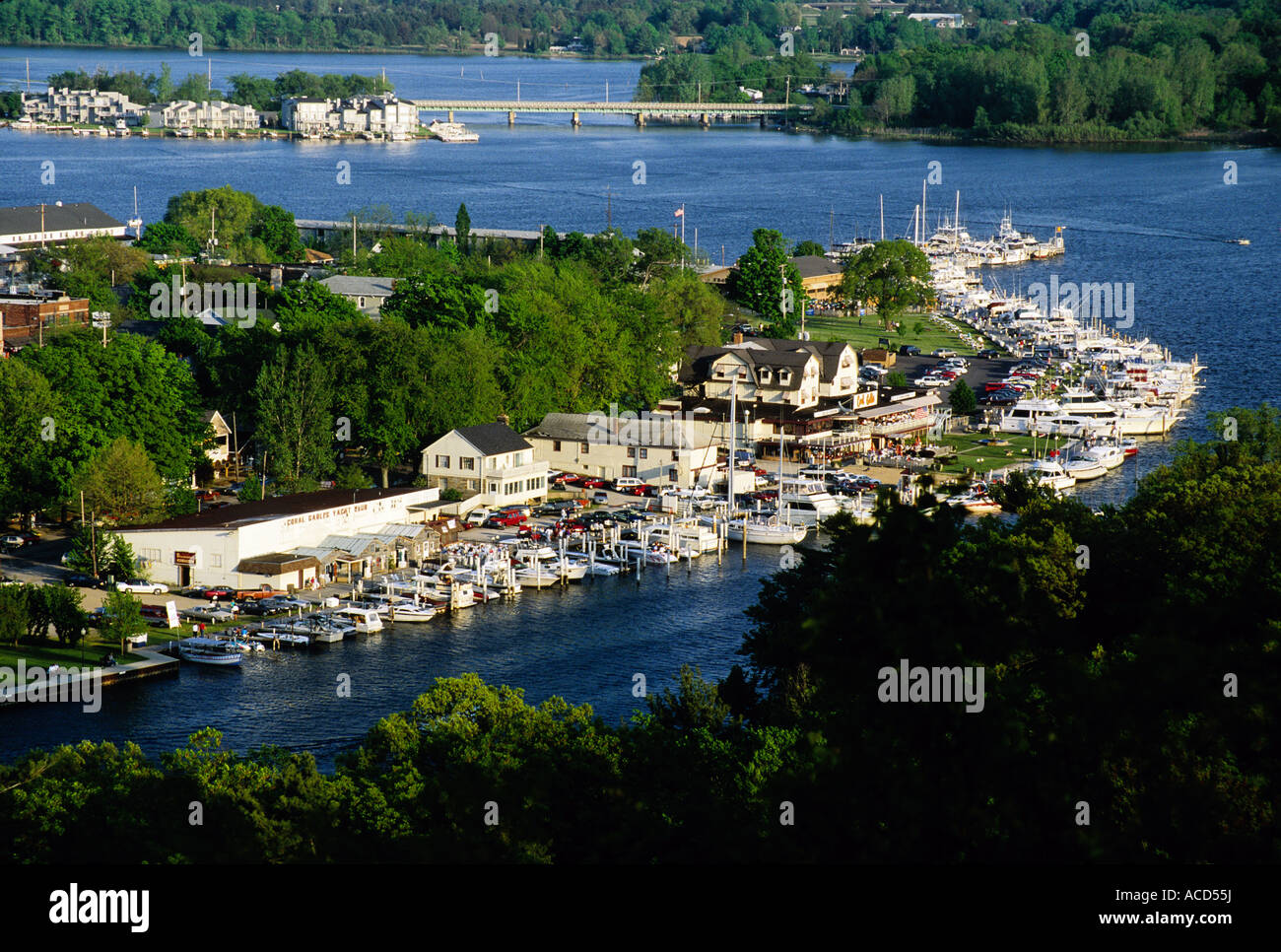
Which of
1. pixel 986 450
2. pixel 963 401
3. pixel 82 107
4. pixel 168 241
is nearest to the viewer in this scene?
pixel 986 450

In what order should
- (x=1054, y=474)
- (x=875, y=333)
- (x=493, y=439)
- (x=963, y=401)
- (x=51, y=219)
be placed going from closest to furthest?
(x=493, y=439), (x=1054, y=474), (x=963, y=401), (x=875, y=333), (x=51, y=219)

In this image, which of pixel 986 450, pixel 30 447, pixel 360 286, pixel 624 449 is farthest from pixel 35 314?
pixel 986 450

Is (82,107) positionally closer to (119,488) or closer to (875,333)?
(875,333)

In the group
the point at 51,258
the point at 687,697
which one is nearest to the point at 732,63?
the point at 51,258

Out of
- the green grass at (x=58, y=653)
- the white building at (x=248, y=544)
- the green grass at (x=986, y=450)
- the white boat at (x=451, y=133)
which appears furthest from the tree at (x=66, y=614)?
the white boat at (x=451, y=133)
